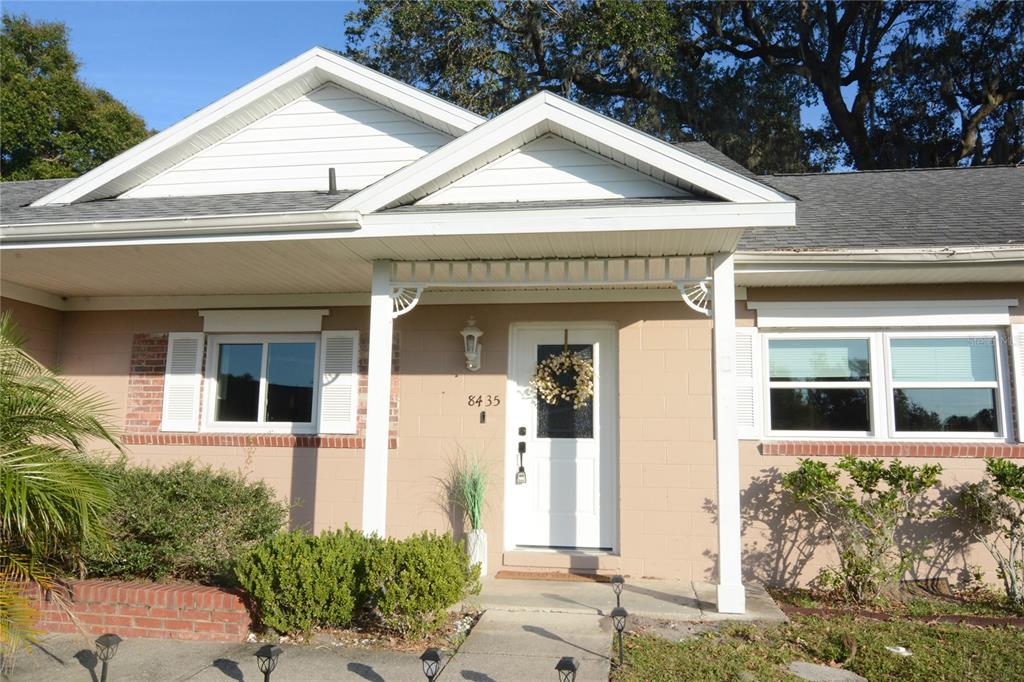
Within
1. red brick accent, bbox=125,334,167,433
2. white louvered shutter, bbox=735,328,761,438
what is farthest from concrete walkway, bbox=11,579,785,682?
red brick accent, bbox=125,334,167,433

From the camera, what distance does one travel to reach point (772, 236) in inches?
266

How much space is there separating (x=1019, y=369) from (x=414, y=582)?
18.1ft

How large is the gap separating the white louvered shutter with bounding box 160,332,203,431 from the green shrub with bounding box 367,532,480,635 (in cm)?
382

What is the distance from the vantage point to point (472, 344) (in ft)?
23.2

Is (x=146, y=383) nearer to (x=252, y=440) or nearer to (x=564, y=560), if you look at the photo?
(x=252, y=440)

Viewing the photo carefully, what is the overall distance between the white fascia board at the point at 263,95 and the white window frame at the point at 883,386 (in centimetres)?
376

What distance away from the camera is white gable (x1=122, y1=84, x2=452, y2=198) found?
23.6ft

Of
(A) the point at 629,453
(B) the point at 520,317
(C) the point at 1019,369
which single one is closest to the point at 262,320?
(B) the point at 520,317

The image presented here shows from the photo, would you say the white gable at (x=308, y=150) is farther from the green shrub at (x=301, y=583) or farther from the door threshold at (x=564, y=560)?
the door threshold at (x=564, y=560)

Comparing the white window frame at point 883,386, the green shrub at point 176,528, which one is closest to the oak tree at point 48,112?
the green shrub at point 176,528

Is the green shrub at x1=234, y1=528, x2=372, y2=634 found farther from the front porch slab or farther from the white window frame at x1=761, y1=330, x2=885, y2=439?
the white window frame at x1=761, y1=330, x2=885, y2=439

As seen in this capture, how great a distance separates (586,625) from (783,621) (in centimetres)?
141

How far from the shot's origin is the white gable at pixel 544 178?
5621 mm

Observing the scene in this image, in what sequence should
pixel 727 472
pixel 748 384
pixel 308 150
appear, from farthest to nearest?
1. pixel 308 150
2. pixel 748 384
3. pixel 727 472
